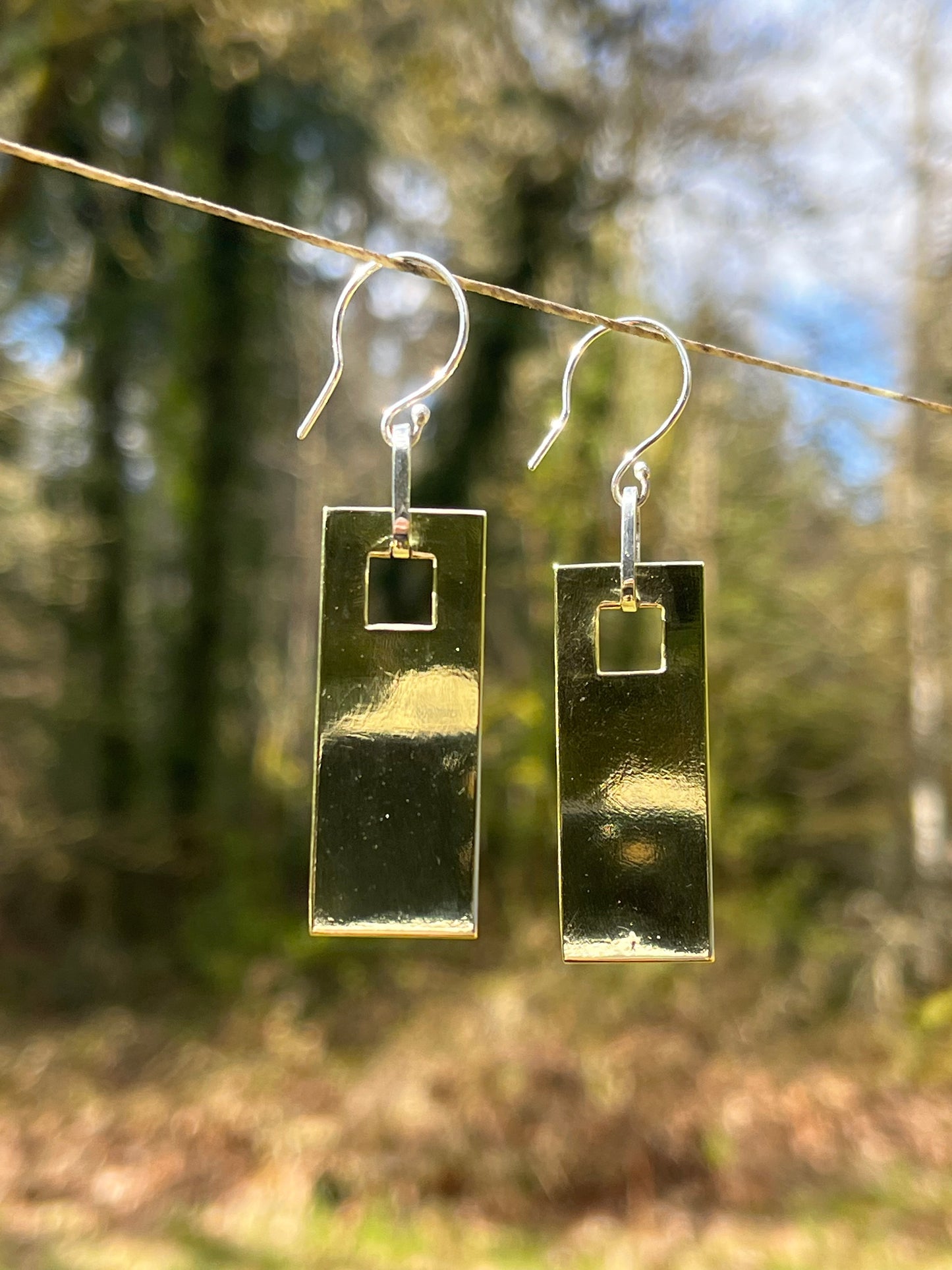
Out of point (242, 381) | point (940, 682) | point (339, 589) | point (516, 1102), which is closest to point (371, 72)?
point (242, 381)

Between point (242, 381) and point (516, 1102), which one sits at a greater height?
point (242, 381)

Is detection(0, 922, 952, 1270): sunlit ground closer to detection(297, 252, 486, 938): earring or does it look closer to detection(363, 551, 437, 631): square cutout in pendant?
detection(363, 551, 437, 631): square cutout in pendant

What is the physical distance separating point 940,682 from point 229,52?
5.83 m

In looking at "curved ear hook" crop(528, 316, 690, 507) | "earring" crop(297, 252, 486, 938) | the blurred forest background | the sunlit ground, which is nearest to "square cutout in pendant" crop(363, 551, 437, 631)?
the blurred forest background

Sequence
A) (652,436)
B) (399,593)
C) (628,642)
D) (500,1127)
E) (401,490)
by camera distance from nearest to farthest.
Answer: (401,490) → (652,436) → (500,1127) → (628,642) → (399,593)

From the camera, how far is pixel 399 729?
91 cm

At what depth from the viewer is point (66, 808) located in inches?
327

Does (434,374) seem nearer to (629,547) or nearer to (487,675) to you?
(629,547)

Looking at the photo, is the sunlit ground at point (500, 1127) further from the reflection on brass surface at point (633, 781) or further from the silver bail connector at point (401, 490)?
the silver bail connector at point (401, 490)

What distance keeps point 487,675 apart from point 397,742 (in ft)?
25.9

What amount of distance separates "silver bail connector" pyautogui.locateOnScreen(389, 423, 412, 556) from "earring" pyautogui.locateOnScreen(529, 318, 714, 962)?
0.47 ft

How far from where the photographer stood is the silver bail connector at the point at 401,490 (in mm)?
889

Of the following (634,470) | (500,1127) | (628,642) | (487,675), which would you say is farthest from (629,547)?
(487,675)

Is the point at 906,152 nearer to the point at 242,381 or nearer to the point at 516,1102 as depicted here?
the point at 242,381
